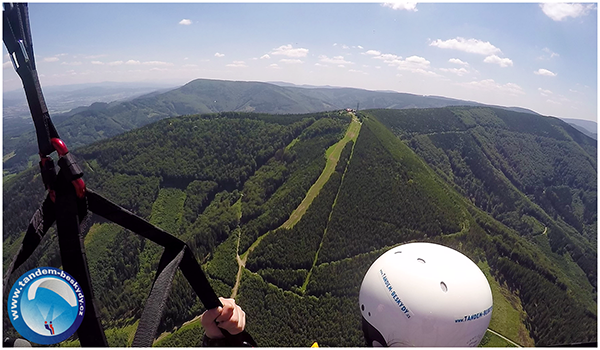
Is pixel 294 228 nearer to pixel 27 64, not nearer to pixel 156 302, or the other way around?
pixel 156 302

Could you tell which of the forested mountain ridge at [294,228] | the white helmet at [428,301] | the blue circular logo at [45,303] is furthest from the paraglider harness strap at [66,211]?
the forested mountain ridge at [294,228]

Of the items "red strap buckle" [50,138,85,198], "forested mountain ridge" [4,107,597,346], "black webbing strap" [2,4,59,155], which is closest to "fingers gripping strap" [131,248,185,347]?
"red strap buckle" [50,138,85,198]

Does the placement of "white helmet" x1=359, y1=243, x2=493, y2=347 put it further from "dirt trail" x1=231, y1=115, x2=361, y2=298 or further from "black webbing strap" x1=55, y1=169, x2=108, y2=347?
"dirt trail" x1=231, y1=115, x2=361, y2=298

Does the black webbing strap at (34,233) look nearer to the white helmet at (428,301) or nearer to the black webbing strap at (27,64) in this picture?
the black webbing strap at (27,64)

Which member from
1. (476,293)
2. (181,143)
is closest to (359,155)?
(181,143)

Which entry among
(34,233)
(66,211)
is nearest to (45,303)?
(34,233)

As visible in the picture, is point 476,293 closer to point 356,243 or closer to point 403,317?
point 403,317
